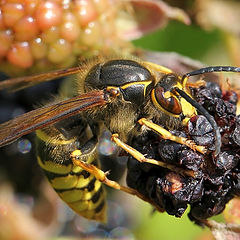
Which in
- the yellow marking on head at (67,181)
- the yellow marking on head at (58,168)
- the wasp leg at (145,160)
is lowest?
the yellow marking on head at (67,181)

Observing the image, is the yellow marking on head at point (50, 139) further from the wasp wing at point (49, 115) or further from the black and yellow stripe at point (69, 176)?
the wasp wing at point (49, 115)

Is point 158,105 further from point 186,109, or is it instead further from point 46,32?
point 46,32

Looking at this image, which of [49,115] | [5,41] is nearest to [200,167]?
[49,115]

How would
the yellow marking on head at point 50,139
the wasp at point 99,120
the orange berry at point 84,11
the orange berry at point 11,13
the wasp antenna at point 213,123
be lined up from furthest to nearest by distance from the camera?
1. the orange berry at point 84,11
2. the orange berry at point 11,13
3. the yellow marking on head at point 50,139
4. the wasp at point 99,120
5. the wasp antenna at point 213,123

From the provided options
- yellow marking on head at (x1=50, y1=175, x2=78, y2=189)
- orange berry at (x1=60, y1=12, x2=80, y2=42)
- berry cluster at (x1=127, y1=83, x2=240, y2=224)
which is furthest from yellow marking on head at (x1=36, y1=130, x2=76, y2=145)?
orange berry at (x1=60, y1=12, x2=80, y2=42)

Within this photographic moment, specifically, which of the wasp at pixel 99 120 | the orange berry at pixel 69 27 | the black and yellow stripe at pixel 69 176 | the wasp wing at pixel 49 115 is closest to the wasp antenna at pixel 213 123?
the wasp at pixel 99 120

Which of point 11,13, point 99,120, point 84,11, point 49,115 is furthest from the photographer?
point 84,11
